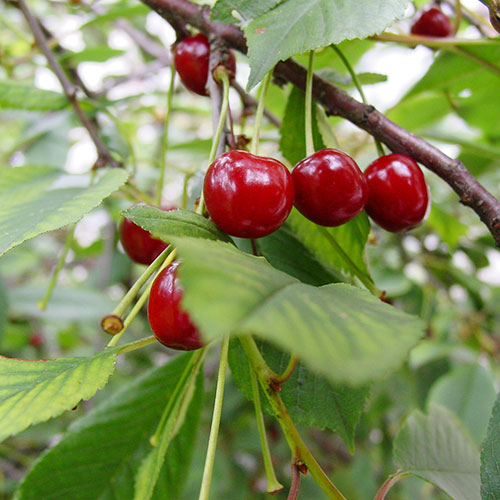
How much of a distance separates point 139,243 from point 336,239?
0.29 m

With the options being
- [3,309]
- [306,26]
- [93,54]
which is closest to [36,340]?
[3,309]

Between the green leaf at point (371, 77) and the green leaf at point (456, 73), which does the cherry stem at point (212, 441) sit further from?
the green leaf at point (456, 73)

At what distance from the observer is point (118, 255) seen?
172 cm

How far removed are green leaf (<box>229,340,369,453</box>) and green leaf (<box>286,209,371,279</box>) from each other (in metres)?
0.15

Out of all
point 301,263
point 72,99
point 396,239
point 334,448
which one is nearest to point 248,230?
point 301,263

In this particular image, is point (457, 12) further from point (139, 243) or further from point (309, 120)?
point (139, 243)

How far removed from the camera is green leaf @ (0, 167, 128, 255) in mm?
524

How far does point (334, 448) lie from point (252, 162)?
1594mm

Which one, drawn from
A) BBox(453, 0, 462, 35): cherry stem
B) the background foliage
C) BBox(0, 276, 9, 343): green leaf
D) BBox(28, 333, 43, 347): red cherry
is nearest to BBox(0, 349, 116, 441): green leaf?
the background foliage

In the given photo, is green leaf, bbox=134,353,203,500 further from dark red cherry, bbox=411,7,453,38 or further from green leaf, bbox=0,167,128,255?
dark red cherry, bbox=411,7,453,38

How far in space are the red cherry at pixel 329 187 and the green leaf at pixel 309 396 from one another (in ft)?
0.61

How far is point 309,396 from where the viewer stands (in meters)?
0.62

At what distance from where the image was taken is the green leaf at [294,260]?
25.8 inches

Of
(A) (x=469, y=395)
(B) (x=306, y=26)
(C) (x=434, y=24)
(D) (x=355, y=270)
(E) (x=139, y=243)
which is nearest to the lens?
(B) (x=306, y=26)
